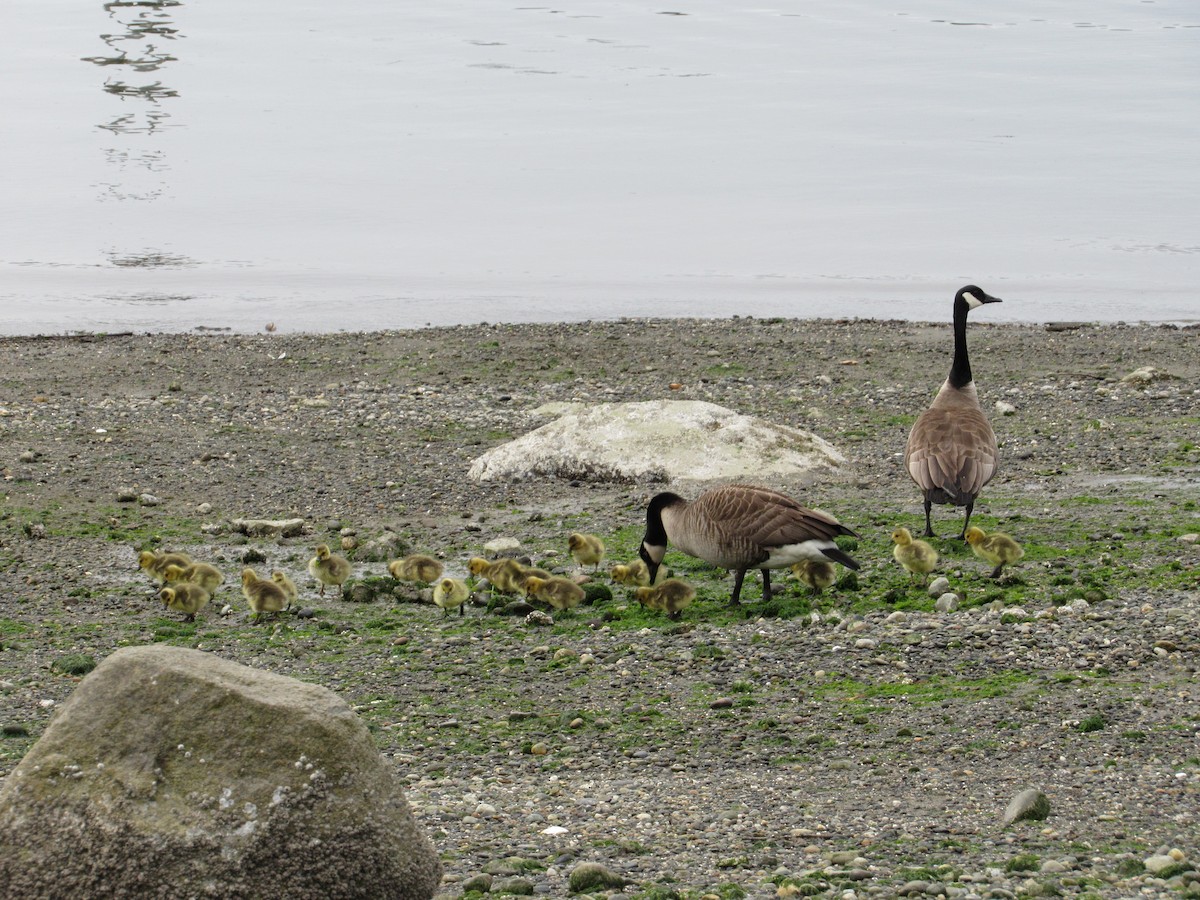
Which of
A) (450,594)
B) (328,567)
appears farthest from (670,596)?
(328,567)

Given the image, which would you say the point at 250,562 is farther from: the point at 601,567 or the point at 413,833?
the point at 413,833

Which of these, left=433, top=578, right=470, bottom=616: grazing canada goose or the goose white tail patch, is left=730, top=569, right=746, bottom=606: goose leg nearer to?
the goose white tail patch

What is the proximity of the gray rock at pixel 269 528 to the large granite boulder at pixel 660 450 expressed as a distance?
1.97 metres

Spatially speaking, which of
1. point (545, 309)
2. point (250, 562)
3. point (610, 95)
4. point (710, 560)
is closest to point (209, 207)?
point (545, 309)

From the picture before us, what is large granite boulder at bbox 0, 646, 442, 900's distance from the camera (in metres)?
4.86

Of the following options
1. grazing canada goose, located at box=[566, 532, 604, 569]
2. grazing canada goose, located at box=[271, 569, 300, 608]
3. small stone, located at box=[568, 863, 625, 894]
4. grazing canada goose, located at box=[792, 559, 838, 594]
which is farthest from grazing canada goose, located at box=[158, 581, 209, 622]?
small stone, located at box=[568, 863, 625, 894]

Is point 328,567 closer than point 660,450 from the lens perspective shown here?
→ Yes

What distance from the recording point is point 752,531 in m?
9.01

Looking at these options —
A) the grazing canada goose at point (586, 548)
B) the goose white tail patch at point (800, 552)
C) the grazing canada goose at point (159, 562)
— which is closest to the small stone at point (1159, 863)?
the goose white tail patch at point (800, 552)

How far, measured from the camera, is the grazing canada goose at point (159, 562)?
973 cm

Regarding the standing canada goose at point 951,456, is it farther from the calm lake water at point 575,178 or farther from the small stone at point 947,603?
the calm lake water at point 575,178

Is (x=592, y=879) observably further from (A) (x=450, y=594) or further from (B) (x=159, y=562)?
(B) (x=159, y=562)

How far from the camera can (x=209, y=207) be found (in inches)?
1289

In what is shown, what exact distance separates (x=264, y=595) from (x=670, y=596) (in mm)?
2517
